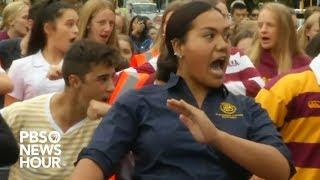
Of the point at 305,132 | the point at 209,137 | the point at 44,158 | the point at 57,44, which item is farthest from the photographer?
the point at 57,44

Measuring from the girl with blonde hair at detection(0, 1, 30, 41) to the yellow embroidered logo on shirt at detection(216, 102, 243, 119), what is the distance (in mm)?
6233

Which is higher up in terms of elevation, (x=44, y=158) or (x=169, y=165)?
(x=169, y=165)

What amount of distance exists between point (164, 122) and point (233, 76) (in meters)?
2.26

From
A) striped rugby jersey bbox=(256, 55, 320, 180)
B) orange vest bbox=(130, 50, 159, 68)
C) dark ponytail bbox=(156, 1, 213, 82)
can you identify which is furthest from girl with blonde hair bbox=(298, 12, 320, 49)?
dark ponytail bbox=(156, 1, 213, 82)

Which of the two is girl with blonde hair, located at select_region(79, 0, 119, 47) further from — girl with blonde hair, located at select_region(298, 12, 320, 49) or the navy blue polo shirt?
girl with blonde hair, located at select_region(298, 12, 320, 49)

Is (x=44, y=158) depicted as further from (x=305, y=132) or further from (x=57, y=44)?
(x=57, y=44)

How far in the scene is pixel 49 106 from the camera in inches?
193

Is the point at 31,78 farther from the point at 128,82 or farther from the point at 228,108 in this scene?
the point at 228,108

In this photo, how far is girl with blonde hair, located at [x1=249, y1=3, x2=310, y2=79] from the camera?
22.7 ft

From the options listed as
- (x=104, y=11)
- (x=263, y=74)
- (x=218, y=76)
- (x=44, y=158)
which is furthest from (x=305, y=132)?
(x=104, y=11)

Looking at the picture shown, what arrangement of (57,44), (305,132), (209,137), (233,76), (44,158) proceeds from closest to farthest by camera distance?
Answer: 1. (209,137)
2. (305,132)
3. (44,158)
4. (233,76)
5. (57,44)

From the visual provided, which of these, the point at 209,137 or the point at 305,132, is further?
the point at 305,132

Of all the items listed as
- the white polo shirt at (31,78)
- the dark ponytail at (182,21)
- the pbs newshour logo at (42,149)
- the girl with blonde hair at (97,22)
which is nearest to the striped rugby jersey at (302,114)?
the dark ponytail at (182,21)

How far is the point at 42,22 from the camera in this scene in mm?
6836
